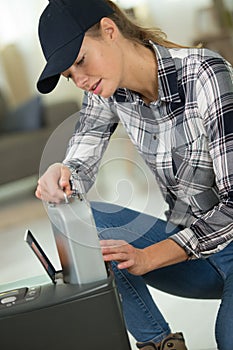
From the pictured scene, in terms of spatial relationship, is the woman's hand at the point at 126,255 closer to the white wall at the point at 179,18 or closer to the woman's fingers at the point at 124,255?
the woman's fingers at the point at 124,255

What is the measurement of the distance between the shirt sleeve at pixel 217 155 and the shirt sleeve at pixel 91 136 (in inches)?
11.3

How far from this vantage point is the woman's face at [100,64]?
3.99 ft

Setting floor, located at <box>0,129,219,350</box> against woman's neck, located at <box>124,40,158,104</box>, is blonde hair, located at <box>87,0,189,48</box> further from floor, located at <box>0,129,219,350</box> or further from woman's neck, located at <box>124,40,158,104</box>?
floor, located at <box>0,129,219,350</box>

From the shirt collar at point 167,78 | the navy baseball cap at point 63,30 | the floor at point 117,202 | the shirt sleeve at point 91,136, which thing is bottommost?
the floor at point 117,202

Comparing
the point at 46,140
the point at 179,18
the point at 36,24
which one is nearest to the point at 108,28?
the point at 46,140

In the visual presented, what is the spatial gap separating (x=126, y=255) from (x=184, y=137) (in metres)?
0.27

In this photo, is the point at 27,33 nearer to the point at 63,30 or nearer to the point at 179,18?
the point at 179,18

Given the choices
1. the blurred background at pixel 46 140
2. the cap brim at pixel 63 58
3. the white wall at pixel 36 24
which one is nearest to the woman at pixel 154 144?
the cap brim at pixel 63 58

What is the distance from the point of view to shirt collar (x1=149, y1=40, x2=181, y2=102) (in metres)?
1.30

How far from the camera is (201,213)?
138 centimetres

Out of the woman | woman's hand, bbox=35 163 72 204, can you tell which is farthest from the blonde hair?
woman's hand, bbox=35 163 72 204

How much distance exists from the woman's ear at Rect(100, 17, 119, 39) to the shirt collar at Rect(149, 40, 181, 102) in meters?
0.10

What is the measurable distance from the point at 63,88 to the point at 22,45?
41 cm

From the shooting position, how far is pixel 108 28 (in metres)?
1.24
